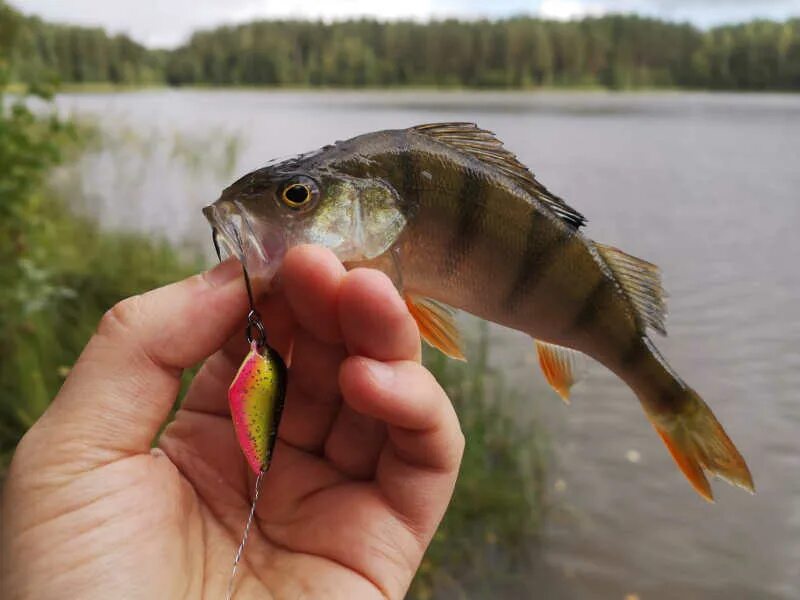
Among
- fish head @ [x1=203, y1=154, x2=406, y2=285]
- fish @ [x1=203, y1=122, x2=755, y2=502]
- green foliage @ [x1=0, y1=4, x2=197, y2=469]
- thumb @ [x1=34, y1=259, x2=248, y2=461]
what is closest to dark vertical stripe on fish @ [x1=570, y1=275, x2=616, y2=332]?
fish @ [x1=203, y1=122, x2=755, y2=502]

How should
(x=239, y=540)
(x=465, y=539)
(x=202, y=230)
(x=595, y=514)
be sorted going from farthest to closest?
(x=202, y=230) → (x=595, y=514) → (x=465, y=539) → (x=239, y=540)

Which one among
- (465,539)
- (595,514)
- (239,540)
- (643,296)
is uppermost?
(643,296)

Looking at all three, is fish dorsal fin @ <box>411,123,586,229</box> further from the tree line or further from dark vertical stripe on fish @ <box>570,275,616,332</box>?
the tree line

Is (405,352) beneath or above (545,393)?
above

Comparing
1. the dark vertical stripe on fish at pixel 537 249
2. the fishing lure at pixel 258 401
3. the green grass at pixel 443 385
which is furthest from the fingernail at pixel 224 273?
the green grass at pixel 443 385

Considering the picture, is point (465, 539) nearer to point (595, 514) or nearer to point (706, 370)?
point (595, 514)

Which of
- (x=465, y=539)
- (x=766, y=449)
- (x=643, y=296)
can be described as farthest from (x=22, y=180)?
(x=766, y=449)

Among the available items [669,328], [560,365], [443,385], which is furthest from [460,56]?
[560,365]
